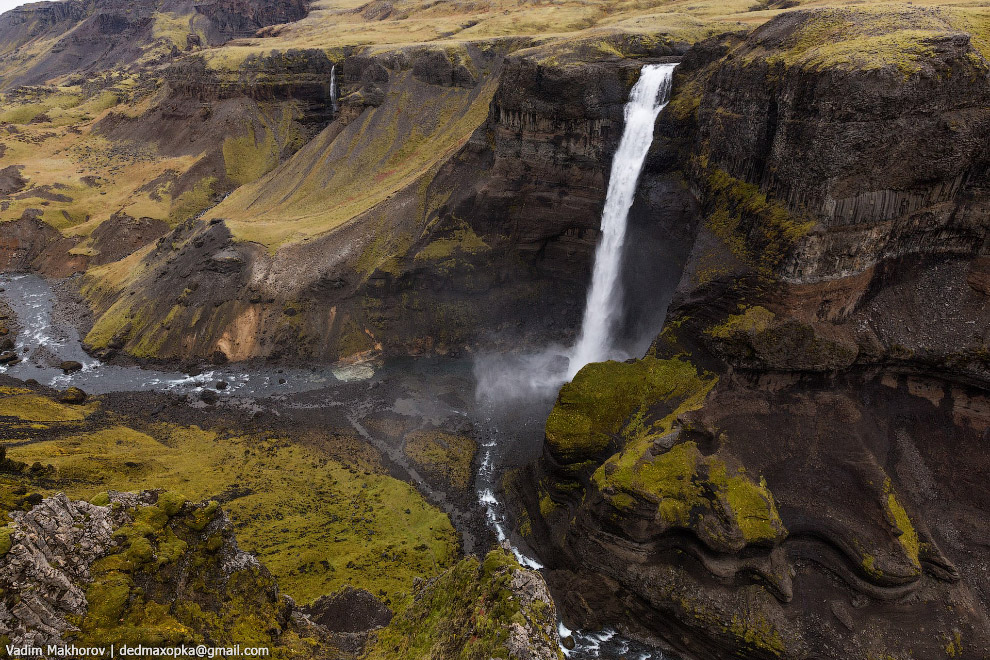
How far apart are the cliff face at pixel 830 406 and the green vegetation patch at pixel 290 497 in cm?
894

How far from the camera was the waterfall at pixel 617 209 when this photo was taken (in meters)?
43.1

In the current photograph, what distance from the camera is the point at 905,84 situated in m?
23.6

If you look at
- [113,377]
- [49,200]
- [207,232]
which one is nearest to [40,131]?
[49,200]

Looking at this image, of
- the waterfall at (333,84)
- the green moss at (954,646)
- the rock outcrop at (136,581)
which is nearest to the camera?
the rock outcrop at (136,581)

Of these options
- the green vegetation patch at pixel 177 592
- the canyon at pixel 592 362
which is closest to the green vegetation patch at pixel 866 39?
the canyon at pixel 592 362

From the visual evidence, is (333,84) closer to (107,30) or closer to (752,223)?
(752,223)

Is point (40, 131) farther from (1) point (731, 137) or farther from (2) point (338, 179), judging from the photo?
(1) point (731, 137)

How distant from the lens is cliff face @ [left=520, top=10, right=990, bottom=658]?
2316cm

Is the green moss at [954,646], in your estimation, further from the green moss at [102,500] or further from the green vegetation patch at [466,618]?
the green moss at [102,500]

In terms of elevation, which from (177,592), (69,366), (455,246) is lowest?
(69,366)

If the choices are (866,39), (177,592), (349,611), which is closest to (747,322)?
(866,39)

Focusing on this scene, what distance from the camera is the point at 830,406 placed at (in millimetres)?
26625

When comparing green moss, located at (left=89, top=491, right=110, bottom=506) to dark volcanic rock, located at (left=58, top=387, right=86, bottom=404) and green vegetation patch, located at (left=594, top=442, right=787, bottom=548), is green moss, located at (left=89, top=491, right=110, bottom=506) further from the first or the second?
dark volcanic rock, located at (left=58, top=387, right=86, bottom=404)

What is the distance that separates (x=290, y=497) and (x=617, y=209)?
3260cm
